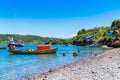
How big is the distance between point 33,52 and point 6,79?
5707 centimetres

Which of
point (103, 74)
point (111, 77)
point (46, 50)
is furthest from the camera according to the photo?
point (46, 50)

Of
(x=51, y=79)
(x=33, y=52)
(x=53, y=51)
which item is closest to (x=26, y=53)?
(x=33, y=52)

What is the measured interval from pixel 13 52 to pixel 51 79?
230 feet

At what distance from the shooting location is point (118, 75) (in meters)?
17.9

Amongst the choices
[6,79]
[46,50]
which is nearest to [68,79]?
[6,79]

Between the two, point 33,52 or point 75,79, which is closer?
point 75,79

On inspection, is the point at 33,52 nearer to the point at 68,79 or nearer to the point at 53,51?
the point at 53,51

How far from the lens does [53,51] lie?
84688mm

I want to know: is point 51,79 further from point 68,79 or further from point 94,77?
point 94,77

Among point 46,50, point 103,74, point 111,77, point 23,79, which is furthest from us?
point 46,50

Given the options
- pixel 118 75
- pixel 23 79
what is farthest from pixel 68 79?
pixel 23 79

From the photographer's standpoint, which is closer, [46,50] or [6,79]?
[6,79]

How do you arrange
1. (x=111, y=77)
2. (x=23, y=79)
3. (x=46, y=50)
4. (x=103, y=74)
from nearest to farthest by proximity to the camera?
(x=111, y=77)
(x=103, y=74)
(x=23, y=79)
(x=46, y=50)

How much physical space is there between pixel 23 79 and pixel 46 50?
190ft
